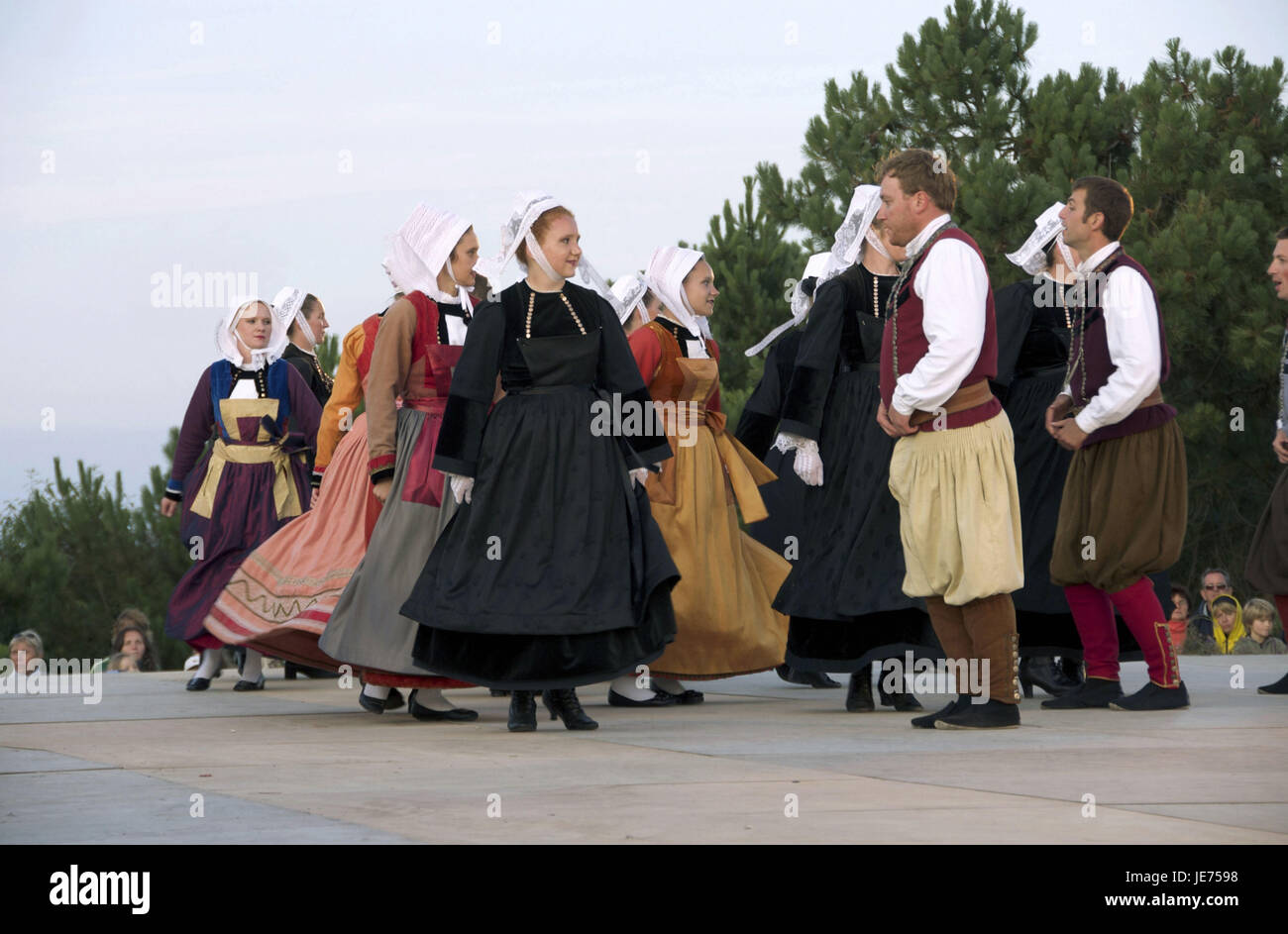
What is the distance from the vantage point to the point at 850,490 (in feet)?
21.4

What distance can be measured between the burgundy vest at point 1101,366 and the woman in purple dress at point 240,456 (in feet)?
13.2

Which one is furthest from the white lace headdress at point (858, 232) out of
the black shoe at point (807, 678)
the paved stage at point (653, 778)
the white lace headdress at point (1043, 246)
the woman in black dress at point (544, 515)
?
the black shoe at point (807, 678)

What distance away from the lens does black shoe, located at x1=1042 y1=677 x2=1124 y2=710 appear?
6.55m

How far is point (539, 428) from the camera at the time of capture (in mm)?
6059

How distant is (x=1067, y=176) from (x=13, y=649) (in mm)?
12637

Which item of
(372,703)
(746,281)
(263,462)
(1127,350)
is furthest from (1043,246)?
(746,281)

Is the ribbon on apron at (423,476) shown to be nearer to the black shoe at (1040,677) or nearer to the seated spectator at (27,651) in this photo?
the black shoe at (1040,677)

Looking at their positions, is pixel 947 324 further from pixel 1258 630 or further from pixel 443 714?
pixel 1258 630

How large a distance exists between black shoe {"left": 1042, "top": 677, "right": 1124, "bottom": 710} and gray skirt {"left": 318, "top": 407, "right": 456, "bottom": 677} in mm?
2371

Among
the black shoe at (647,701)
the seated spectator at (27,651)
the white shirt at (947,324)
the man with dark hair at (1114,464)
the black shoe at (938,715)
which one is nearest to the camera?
the white shirt at (947,324)

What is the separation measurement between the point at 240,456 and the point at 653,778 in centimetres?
474

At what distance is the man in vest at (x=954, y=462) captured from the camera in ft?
18.4

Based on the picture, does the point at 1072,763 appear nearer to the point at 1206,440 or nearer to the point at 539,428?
the point at 539,428

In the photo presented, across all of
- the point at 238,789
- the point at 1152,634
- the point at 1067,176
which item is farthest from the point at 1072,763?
the point at 1067,176
